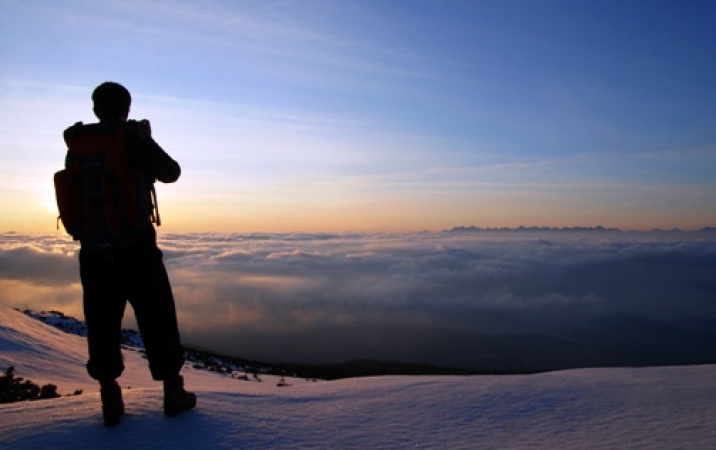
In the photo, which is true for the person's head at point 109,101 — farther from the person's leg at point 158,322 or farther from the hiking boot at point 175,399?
the hiking boot at point 175,399

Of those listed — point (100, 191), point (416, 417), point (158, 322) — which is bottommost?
point (416, 417)

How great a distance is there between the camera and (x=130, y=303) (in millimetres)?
3162

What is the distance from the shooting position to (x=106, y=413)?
9.71 feet

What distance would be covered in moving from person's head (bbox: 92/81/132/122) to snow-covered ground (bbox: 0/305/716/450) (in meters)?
2.09

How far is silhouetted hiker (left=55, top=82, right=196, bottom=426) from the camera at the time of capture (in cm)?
297

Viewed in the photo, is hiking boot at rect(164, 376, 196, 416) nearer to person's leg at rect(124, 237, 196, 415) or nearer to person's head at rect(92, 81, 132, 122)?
person's leg at rect(124, 237, 196, 415)

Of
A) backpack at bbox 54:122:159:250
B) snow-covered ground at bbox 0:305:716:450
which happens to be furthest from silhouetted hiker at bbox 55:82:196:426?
snow-covered ground at bbox 0:305:716:450

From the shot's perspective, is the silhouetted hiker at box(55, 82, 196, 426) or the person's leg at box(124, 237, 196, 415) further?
the person's leg at box(124, 237, 196, 415)

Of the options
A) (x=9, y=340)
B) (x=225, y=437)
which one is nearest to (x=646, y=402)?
(x=225, y=437)

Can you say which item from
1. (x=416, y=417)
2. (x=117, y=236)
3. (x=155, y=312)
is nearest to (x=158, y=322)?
(x=155, y=312)

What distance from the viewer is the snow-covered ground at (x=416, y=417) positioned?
9.25 feet

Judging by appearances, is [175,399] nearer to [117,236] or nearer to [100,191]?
[117,236]

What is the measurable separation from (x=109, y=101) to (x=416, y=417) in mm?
3143

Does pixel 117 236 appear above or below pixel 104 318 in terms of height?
above
